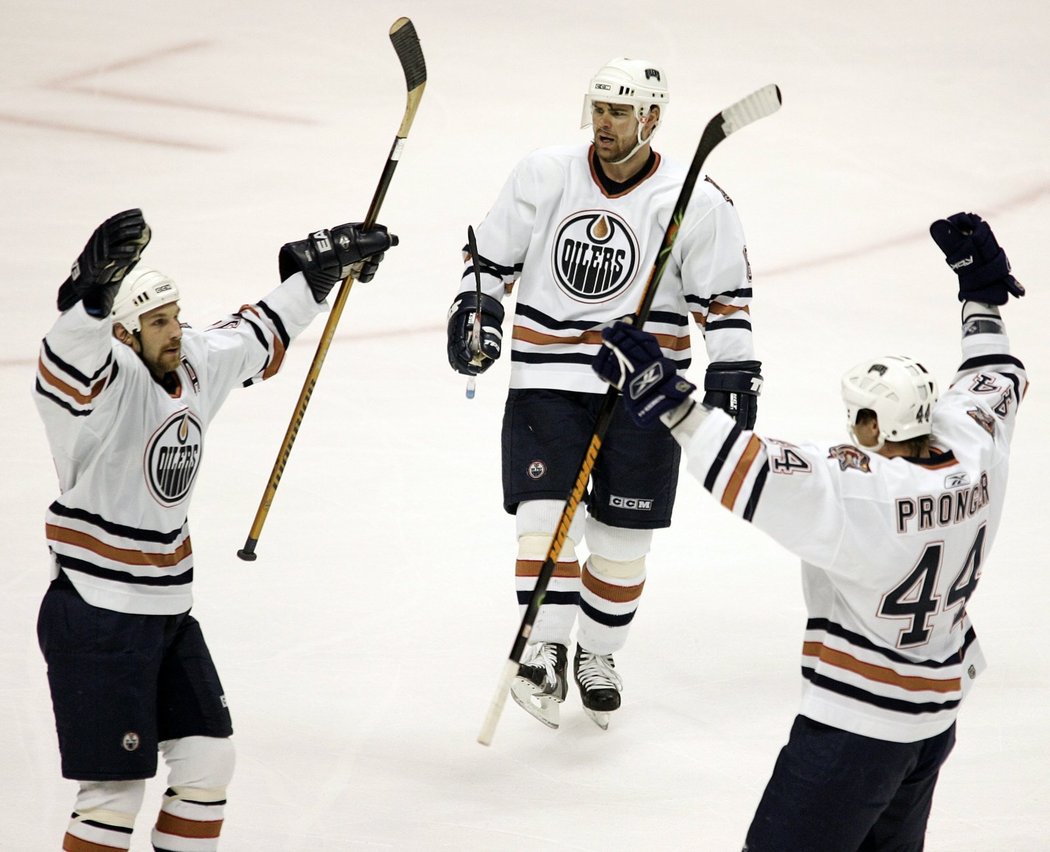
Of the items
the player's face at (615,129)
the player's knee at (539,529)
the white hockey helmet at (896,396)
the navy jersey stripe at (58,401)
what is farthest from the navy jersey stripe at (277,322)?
the white hockey helmet at (896,396)

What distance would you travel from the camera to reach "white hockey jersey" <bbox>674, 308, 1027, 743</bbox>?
2.42 metres

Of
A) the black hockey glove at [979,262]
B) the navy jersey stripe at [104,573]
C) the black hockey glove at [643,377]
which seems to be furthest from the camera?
the black hockey glove at [979,262]

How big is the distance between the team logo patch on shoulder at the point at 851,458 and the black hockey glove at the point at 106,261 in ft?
3.74

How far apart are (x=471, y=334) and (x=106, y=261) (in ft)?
4.27

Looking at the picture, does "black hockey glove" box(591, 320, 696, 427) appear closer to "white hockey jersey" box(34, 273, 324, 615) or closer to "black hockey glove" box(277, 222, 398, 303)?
"white hockey jersey" box(34, 273, 324, 615)

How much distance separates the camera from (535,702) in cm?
370

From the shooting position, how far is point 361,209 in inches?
284

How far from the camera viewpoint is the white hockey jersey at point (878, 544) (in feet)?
7.95

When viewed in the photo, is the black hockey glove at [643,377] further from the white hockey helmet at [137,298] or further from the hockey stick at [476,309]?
the hockey stick at [476,309]

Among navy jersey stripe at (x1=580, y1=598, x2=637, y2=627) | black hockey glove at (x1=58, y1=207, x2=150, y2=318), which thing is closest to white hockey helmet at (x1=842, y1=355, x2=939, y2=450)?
black hockey glove at (x1=58, y1=207, x2=150, y2=318)

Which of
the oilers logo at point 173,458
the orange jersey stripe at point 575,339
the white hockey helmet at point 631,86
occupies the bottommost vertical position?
the oilers logo at point 173,458

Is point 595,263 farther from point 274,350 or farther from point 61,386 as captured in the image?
point 61,386

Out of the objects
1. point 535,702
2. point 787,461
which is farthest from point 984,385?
point 535,702

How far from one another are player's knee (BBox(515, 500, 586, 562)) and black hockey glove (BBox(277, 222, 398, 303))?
Answer: 0.72m
